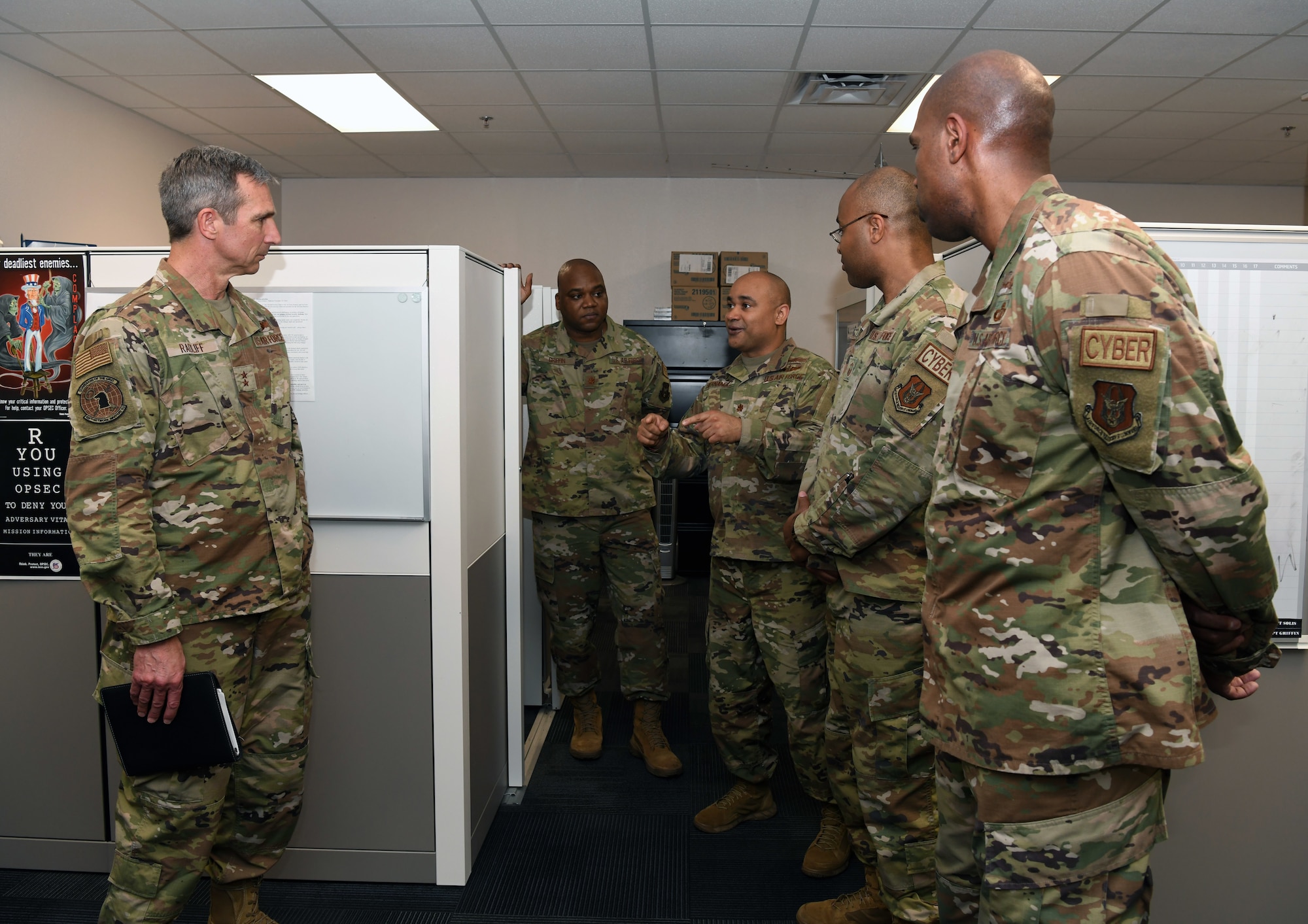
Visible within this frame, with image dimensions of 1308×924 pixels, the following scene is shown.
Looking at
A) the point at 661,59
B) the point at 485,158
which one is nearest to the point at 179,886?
the point at 661,59

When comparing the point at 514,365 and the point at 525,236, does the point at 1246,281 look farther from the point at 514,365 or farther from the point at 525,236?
the point at 525,236

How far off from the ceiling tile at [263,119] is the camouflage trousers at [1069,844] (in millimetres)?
4945

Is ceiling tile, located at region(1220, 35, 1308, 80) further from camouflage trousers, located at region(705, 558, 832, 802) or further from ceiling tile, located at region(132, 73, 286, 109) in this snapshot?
ceiling tile, located at region(132, 73, 286, 109)

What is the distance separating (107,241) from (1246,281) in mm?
5191

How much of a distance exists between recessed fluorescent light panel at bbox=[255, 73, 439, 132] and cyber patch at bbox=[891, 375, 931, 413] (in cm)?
365

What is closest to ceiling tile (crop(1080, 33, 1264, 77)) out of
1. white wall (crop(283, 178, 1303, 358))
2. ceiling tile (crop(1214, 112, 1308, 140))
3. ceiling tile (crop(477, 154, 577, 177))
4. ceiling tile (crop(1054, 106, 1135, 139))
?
ceiling tile (crop(1054, 106, 1135, 139))

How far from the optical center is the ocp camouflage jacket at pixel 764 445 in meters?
2.22

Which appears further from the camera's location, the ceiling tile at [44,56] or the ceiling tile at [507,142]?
the ceiling tile at [507,142]

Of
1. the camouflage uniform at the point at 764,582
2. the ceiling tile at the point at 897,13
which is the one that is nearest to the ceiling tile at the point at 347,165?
the ceiling tile at the point at 897,13

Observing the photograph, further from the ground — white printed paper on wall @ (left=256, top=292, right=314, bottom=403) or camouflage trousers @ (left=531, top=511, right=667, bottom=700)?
white printed paper on wall @ (left=256, top=292, right=314, bottom=403)

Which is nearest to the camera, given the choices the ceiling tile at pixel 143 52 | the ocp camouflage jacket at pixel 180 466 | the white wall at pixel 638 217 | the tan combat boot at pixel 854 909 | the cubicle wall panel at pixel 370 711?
the ocp camouflage jacket at pixel 180 466

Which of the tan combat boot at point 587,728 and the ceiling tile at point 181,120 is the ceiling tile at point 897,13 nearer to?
the tan combat boot at point 587,728

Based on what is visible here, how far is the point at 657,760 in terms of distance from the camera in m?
2.78

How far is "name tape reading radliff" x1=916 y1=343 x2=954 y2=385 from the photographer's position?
4.97 feet
